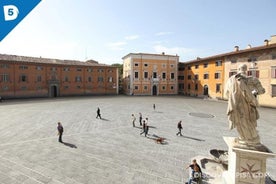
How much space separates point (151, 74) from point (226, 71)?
729 inches

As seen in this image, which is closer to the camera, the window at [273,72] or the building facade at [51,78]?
the window at [273,72]

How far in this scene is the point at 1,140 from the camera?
33.6 ft

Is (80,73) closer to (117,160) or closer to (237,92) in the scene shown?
(117,160)

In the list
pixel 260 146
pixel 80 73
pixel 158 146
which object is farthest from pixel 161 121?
pixel 80 73

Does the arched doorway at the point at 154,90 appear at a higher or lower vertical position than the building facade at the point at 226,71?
lower

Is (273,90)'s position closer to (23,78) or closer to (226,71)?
(226,71)

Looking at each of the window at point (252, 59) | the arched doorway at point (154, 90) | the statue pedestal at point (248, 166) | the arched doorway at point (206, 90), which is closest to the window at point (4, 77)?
the arched doorway at point (154, 90)

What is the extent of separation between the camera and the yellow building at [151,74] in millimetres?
42438

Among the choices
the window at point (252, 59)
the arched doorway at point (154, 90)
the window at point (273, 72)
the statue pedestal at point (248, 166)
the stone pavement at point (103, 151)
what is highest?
the window at point (252, 59)

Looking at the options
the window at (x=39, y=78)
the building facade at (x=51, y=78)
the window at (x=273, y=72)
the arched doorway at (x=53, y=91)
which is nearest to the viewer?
the window at (x=273, y=72)

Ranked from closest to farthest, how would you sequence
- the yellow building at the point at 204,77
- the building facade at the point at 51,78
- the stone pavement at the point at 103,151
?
the stone pavement at the point at 103,151, the building facade at the point at 51,78, the yellow building at the point at 204,77

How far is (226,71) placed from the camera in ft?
102

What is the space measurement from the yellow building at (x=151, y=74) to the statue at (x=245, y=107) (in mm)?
38508

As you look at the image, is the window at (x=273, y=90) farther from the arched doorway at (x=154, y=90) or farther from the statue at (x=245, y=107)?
the statue at (x=245, y=107)
